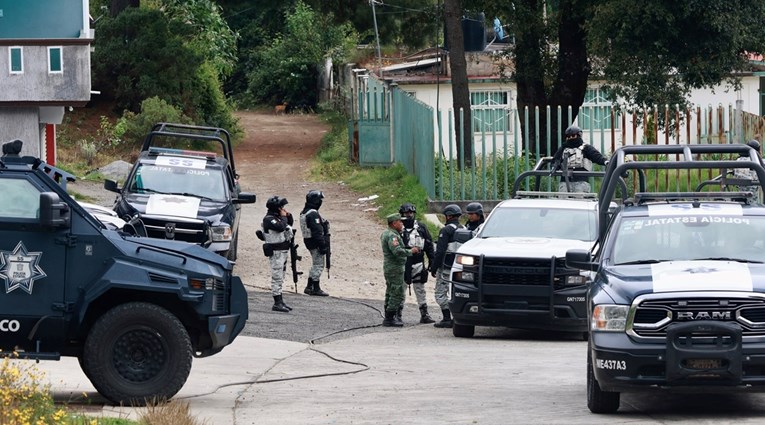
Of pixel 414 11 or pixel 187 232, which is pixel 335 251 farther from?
pixel 414 11

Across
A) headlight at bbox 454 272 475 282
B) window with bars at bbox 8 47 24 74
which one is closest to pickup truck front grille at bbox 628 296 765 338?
headlight at bbox 454 272 475 282

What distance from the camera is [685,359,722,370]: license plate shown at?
10703 millimetres

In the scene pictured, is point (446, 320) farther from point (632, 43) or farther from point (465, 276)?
point (632, 43)

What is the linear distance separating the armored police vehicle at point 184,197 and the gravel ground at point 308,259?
49.8 inches

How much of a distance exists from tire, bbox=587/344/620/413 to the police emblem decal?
4.72 m

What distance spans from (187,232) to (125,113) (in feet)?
72.5

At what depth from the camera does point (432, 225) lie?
92.9 feet

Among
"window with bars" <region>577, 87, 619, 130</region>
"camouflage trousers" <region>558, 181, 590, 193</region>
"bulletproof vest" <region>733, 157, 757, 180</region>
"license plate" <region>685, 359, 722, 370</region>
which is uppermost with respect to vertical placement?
"window with bars" <region>577, 87, 619, 130</region>

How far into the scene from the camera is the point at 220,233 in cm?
2125

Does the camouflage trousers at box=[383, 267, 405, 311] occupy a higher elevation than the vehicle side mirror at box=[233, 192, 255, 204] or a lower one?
lower

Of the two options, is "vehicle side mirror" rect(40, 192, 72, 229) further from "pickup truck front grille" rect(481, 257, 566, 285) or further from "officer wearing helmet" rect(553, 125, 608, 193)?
"officer wearing helmet" rect(553, 125, 608, 193)

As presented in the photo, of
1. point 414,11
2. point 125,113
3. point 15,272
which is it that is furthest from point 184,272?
point 414,11

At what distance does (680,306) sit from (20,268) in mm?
5495

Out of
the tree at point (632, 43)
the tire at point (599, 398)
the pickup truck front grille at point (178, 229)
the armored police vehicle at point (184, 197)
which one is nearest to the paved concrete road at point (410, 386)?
the tire at point (599, 398)
